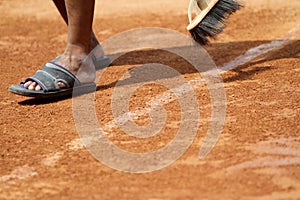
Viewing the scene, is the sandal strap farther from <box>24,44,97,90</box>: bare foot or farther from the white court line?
→ the white court line

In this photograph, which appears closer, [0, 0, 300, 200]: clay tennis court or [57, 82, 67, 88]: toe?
[0, 0, 300, 200]: clay tennis court

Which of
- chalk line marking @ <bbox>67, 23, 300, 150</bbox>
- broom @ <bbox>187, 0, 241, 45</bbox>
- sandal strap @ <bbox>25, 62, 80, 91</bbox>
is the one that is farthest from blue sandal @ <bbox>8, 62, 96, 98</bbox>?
broom @ <bbox>187, 0, 241, 45</bbox>

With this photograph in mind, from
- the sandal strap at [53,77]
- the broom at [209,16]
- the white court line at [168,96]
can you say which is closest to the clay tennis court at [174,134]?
the white court line at [168,96]

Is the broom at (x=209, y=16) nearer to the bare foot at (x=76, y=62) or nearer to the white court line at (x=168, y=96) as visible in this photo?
the white court line at (x=168, y=96)

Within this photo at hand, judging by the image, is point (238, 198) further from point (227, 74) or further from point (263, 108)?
point (227, 74)

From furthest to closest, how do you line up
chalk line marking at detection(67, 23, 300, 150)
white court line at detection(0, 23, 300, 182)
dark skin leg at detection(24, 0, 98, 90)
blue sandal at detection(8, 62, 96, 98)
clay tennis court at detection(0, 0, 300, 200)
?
dark skin leg at detection(24, 0, 98, 90)
blue sandal at detection(8, 62, 96, 98)
chalk line marking at detection(67, 23, 300, 150)
white court line at detection(0, 23, 300, 182)
clay tennis court at detection(0, 0, 300, 200)
